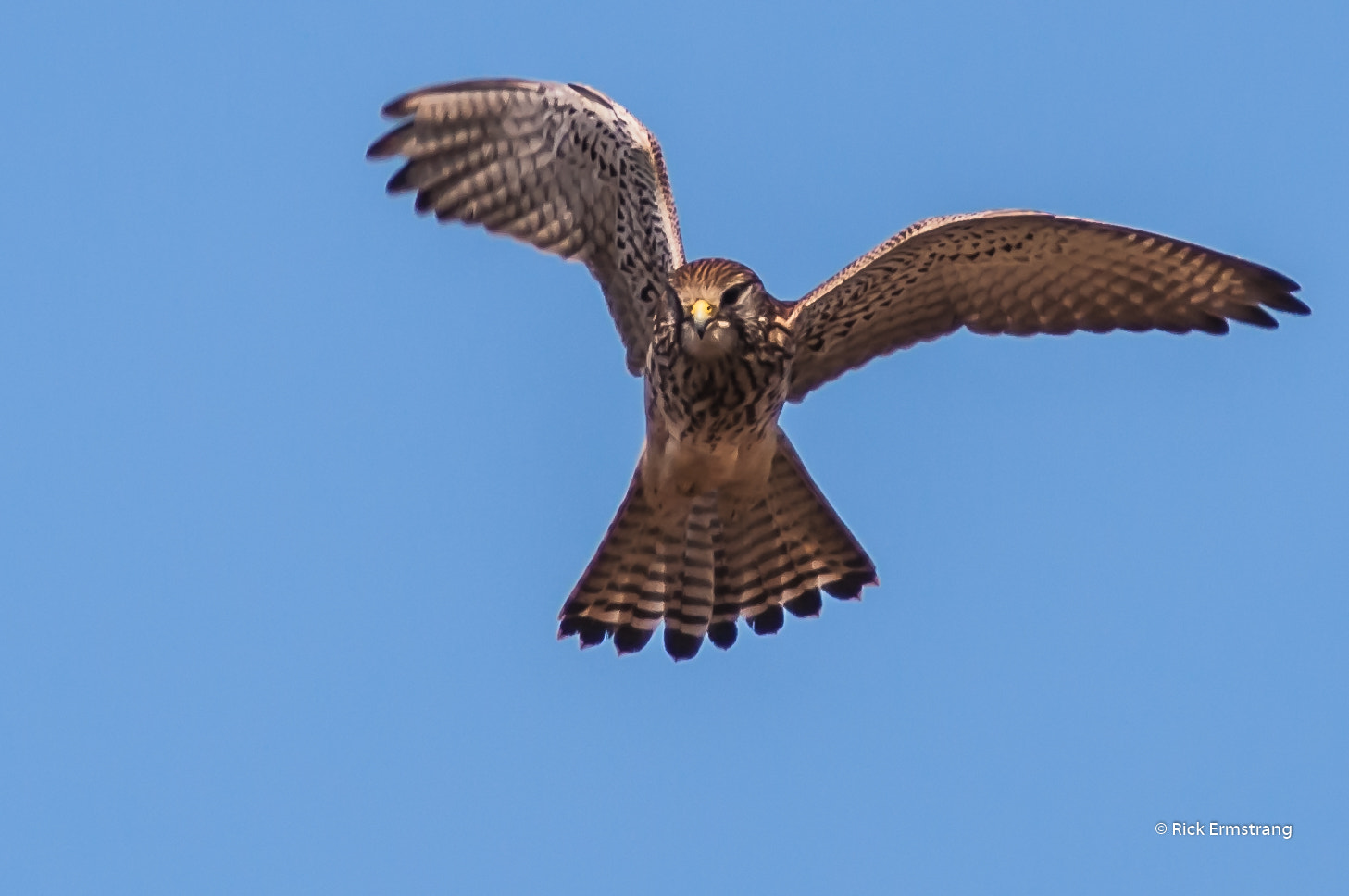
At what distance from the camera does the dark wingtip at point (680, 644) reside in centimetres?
869

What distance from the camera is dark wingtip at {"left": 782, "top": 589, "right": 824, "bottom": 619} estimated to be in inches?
343

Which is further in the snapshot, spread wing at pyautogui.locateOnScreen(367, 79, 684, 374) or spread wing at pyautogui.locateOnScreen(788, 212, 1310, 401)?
spread wing at pyautogui.locateOnScreen(367, 79, 684, 374)

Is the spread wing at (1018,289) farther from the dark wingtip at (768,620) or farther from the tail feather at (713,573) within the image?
the dark wingtip at (768,620)

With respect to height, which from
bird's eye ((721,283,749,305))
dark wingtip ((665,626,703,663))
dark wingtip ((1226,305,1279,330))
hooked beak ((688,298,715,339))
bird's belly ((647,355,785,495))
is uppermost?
dark wingtip ((1226,305,1279,330))

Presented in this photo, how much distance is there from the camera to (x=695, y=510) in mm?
8711

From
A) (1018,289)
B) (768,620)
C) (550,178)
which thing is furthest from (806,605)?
(550,178)

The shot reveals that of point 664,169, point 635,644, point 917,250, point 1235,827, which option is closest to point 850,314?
point 917,250

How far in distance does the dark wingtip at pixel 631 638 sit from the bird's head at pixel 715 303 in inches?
62.9

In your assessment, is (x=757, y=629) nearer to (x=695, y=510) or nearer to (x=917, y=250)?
(x=695, y=510)

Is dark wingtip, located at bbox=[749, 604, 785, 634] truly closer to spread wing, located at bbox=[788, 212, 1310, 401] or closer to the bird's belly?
the bird's belly

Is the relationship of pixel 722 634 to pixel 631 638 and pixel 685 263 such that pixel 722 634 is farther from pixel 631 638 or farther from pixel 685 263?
pixel 685 263

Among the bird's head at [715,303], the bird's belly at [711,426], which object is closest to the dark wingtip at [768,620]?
the bird's belly at [711,426]

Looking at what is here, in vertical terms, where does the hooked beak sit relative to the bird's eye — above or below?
below

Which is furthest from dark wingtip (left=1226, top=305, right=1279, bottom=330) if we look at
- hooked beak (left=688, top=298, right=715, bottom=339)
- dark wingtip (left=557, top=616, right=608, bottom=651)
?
dark wingtip (left=557, top=616, right=608, bottom=651)
